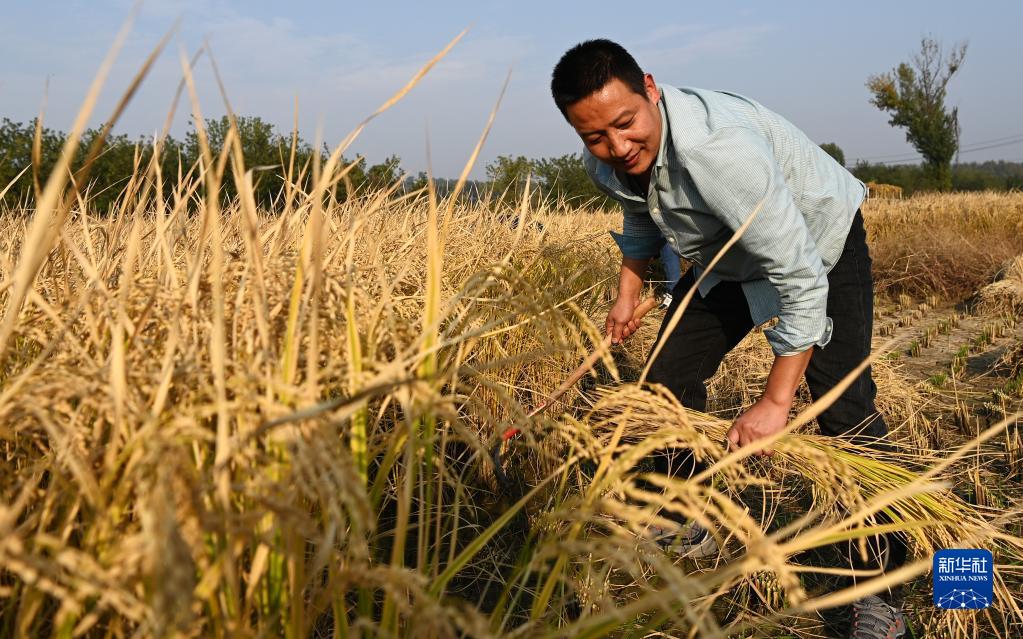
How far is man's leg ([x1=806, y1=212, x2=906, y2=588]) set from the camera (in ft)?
5.71

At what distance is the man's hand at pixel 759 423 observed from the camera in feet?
4.77

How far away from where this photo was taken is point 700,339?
2.07 meters

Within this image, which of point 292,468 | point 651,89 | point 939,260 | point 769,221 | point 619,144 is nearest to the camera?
Result: point 292,468

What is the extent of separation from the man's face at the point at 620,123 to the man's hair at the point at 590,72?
0.01 meters

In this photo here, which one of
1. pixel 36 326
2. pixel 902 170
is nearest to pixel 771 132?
pixel 36 326

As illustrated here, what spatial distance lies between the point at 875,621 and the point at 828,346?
0.67 m

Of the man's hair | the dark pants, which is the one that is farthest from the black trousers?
the man's hair

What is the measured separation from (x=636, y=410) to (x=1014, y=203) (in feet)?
40.4

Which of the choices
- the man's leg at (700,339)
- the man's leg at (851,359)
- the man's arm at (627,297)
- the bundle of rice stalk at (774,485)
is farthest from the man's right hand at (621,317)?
the man's leg at (851,359)

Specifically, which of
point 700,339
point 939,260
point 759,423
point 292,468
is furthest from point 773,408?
point 939,260

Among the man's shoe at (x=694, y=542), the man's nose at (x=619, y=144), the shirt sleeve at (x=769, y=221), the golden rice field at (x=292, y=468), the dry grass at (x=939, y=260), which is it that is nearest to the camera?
the golden rice field at (x=292, y=468)

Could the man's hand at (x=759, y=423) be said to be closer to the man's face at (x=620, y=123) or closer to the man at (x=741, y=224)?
the man at (x=741, y=224)

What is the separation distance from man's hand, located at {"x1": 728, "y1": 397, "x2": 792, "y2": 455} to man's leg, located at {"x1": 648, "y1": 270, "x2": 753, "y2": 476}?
553 mm

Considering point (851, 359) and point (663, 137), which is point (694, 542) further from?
point (663, 137)
